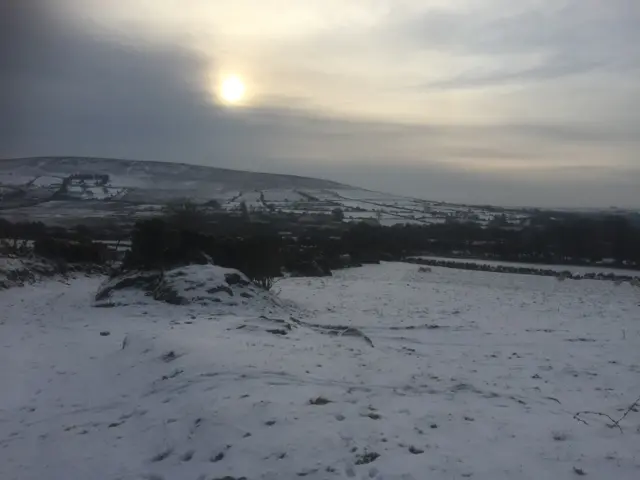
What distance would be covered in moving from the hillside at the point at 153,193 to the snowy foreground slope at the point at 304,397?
20250mm

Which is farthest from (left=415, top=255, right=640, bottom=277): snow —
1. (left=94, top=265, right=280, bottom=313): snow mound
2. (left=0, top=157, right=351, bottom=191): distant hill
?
(left=0, top=157, right=351, bottom=191): distant hill

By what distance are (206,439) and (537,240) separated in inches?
2017

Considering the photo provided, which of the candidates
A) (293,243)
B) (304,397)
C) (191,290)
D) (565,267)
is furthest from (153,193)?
(304,397)

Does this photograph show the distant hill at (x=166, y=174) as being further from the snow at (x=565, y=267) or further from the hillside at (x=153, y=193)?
the snow at (x=565, y=267)

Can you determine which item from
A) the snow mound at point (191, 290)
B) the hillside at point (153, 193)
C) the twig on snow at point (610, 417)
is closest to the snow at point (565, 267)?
the snow mound at point (191, 290)

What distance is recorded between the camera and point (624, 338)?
13914 millimetres

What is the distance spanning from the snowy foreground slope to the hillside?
2025 centimetres

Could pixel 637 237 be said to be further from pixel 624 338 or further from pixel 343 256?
pixel 624 338

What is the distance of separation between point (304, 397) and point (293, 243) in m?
32.9

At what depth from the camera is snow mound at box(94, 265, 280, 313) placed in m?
15.8

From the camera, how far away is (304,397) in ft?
25.2

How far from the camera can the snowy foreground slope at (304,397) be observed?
605cm

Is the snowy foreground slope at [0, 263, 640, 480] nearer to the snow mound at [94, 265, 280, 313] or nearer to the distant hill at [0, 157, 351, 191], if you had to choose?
the snow mound at [94, 265, 280, 313]

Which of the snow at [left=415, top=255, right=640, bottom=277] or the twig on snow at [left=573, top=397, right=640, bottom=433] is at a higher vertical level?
the twig on snow at [left=573, top=397, right=640, bottom=433]
